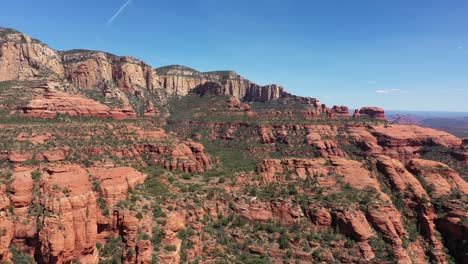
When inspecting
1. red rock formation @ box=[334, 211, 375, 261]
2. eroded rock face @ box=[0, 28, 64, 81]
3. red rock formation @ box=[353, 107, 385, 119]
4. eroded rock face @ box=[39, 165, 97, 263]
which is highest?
eroded rock face @ box=[0, 28, 64, 81]

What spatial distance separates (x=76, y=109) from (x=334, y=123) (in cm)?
7826

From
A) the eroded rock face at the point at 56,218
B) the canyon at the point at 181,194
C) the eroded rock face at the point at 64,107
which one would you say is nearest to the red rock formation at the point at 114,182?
the canyon at the point at 181,194

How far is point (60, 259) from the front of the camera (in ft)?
104

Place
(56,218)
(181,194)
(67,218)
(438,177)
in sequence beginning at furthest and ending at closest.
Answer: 1. (438,177)
2. (181,194)
3. (67,218)
4. (56,218)

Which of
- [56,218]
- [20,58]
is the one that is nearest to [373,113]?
[20,58]

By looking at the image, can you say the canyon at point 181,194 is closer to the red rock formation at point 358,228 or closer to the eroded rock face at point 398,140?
the red rock formation at point 358,228

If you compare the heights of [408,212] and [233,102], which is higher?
[233,102]

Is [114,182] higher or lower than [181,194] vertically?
higher

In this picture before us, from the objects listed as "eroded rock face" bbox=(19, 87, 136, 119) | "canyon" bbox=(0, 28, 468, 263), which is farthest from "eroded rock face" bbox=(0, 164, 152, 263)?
"eroded rock face" bbox=(19, 87, 136, 119)

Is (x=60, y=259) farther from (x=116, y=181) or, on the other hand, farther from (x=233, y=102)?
(x=233, y=102)

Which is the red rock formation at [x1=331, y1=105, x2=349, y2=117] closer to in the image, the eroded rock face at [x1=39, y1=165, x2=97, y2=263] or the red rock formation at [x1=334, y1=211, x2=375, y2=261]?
the red rock formation at [x1=334, y1=211, x2=375, y2=261]

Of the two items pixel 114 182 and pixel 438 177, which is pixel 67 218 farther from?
pixel 438 177

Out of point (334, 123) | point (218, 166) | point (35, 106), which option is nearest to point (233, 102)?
point (334, 123)

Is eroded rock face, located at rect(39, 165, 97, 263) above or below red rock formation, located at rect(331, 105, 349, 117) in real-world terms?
below
